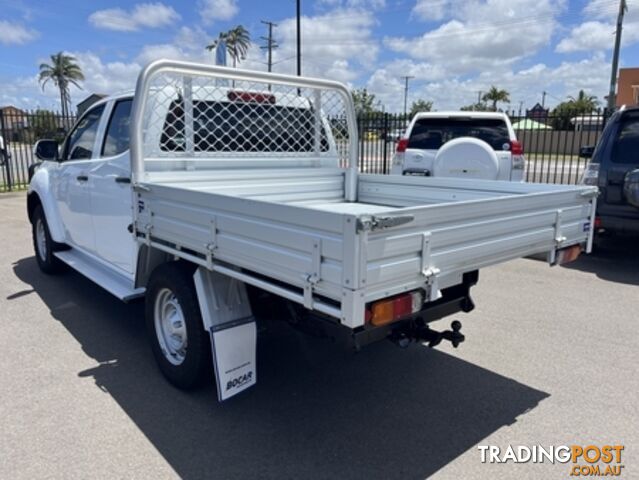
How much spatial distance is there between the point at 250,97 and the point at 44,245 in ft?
11.3

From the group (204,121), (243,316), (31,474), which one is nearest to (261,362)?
(243,316)

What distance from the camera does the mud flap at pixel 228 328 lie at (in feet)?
10.3

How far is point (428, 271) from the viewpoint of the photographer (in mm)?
2480

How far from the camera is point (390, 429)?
3.13 meters

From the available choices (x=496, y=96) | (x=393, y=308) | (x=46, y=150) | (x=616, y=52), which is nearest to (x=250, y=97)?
(x=46, y=150)

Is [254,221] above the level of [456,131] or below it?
below

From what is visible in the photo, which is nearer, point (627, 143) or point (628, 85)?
point (627, 143)

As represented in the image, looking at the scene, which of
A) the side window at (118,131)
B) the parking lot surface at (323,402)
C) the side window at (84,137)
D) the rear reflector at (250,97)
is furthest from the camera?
the side window at (84,137)

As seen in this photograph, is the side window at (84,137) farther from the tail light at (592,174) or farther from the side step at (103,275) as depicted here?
the tail light at (592,174)

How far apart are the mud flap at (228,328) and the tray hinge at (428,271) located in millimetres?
1239

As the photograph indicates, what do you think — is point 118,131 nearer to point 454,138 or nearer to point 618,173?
point 618,173

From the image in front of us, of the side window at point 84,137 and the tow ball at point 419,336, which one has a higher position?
the side window at point 84,137

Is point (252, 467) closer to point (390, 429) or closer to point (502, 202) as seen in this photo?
point (390, 429)

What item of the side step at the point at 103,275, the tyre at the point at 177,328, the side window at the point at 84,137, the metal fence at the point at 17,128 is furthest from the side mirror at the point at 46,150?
the metal fence at the point at 17,128
